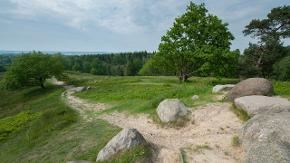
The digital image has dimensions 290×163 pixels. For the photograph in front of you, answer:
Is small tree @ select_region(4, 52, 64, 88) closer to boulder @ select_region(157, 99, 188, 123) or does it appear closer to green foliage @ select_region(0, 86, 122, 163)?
green foliage @ select_region(0, 86, 122, 163)

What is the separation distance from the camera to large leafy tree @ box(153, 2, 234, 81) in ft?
100

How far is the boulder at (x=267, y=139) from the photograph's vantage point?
30.1 feet

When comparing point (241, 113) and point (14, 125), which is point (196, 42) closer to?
point (241, 113)

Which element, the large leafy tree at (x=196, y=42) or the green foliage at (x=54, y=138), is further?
the large leafy tree at (x=196, y=42)

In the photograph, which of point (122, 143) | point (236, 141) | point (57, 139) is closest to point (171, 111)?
point (236, 141)

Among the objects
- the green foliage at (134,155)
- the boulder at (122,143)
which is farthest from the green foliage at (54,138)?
the green foliage at (134,155)

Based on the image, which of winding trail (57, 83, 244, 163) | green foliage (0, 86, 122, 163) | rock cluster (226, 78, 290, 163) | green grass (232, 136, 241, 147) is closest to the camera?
rock cluster (226, 78, 290, 163)

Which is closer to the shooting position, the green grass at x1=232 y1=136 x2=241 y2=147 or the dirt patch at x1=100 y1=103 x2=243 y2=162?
the dirt patch at x1=100 y1=103 x2=243 y2=162

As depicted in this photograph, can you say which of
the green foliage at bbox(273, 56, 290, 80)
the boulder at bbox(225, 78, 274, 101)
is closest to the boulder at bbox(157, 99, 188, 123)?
the boulder at bbox(225, 78, 274, 101)

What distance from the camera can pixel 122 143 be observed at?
11695 millimetres

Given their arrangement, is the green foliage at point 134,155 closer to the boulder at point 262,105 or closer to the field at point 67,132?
the field at point 67,132

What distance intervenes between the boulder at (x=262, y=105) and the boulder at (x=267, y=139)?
5.83 ft

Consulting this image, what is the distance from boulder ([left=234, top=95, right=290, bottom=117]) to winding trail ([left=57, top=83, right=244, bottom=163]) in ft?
2.90

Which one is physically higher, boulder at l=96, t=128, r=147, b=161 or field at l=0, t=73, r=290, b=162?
boulder at l=96, t=128, r=147, b=161
